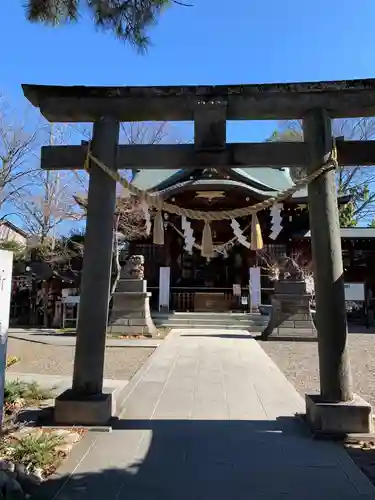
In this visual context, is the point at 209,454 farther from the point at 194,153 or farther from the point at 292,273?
the point at 292,273

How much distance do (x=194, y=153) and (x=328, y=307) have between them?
2.28 meters

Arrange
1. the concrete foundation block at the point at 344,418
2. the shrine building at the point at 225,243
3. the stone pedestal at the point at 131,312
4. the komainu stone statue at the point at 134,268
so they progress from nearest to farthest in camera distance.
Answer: the concrete foundation block at the point at 344,418 → the stone pedestal at the point at 131,312 → the komainu stone statue at the point at 134,268 → the shrine building at the point at 225,243

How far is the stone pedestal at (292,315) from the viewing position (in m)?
12.9

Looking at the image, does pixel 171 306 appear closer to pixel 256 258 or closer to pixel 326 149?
pixel 256 258

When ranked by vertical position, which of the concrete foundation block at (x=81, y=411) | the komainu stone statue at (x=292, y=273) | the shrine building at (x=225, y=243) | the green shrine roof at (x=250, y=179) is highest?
the green shrine roof at (x=250, y=179)

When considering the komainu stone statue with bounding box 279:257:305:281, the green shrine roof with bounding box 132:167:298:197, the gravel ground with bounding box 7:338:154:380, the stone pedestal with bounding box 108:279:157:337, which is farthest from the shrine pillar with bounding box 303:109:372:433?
the green shrine roof with bounding box 132:167:298:197

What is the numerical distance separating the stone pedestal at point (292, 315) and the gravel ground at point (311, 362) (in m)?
0.48

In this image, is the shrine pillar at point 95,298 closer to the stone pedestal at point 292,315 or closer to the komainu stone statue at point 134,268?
the stone pedestal at point 292,315

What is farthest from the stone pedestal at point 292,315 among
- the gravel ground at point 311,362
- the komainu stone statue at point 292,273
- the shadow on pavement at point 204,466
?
the shadow on pavement at point 204,466

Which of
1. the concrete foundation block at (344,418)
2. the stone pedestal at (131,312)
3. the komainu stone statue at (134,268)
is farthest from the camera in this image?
the komainu stone statue at (134,268)

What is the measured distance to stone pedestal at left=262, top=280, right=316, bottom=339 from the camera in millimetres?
12898

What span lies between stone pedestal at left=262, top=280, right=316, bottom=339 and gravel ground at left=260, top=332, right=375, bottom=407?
48 centimetres

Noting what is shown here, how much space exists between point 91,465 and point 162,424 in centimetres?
123

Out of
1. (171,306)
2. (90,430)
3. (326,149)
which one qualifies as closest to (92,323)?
(90,430)
